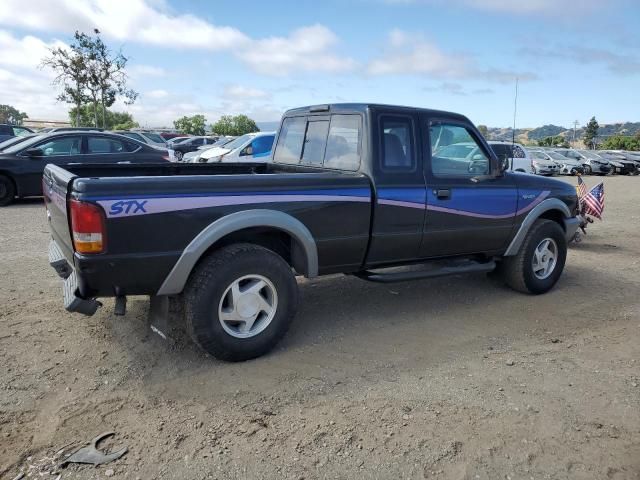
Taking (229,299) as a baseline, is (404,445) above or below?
below

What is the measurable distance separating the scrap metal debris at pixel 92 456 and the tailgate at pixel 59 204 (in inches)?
51.1

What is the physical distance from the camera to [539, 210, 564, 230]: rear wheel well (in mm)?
5986

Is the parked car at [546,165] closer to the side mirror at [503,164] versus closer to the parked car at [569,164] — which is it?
the parked car at [569,164]

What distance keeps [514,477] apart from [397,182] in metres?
2.48

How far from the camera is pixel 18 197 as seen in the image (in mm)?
11422

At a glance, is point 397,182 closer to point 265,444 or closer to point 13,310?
point 265,444

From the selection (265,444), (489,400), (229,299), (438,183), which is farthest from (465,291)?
(265,444)

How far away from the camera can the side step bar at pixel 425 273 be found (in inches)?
188

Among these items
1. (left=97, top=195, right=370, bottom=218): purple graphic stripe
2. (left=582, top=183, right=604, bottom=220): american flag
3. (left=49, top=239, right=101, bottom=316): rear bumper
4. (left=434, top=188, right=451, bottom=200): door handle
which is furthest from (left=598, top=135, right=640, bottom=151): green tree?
(left=49, top=239, right=101, bottom=316): rear bumper

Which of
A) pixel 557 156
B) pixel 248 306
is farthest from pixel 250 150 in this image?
pixel 557 156

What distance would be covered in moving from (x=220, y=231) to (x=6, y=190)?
9446mm

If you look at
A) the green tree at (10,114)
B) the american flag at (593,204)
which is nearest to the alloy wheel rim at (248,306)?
the american flag at (593,204)

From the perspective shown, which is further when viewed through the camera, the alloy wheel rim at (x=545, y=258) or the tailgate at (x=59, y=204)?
the alloy wheel rim at (x=545, y=258)

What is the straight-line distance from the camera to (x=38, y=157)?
36.5 feet
